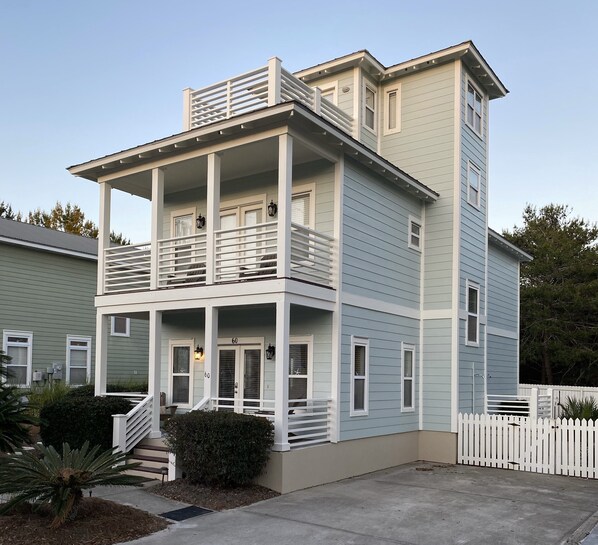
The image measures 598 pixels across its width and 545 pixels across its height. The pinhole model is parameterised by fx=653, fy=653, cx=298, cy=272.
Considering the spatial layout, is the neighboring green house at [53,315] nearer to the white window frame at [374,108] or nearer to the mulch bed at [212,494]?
the mulch bed at [212,494]

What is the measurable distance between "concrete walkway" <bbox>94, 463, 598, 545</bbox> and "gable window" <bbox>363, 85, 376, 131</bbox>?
8.64 meters

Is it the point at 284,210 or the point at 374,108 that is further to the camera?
the point at 374,108

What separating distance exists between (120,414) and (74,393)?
98.0 inches

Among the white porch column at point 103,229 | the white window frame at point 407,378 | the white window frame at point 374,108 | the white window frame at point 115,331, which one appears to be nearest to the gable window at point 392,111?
the white window frame at point 374,108

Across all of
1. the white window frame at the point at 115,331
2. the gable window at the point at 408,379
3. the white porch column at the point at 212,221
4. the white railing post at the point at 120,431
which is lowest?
the white railing post at the point at 120,431

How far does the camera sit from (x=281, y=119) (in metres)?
11.5

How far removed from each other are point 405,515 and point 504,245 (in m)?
12.0

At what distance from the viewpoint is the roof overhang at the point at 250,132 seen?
37.8ft

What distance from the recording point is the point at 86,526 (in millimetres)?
8125

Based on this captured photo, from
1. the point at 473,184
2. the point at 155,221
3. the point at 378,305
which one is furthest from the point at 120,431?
the point at 473,184

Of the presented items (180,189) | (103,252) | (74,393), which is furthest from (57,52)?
(74,393)

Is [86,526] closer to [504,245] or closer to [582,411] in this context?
[582,411]

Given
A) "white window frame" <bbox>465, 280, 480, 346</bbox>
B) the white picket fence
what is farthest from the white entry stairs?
"white window frame" <bbox>465, 280, 480, 346</bbox>

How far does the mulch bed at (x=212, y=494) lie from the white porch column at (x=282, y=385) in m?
0.78
